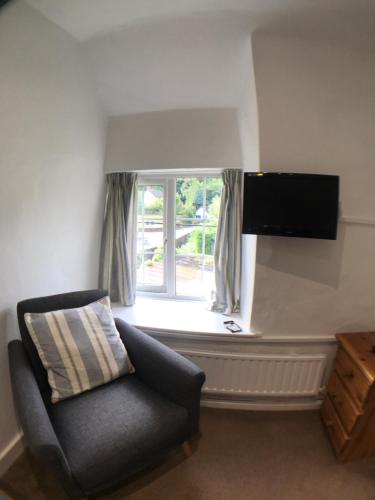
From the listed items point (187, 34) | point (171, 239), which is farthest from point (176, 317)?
point (187, 34)

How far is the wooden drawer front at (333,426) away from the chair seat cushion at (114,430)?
95 centimetres

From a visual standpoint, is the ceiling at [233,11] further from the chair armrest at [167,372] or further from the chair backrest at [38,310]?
the chair armrest at [167,372]

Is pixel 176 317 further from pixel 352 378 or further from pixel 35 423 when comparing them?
pixel 352 378

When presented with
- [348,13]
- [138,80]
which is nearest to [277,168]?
[348,13]

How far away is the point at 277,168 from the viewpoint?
4.58ft

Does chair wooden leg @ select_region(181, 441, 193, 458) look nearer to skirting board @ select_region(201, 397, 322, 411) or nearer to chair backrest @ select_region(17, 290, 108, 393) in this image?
skirting board @ select_region(201, 397, 322, 411)

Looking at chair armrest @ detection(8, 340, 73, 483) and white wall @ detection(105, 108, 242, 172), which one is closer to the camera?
chair armrest @ detection(8, 340, 73, 483)

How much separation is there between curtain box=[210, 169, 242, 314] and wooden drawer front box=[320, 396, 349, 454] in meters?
0.86

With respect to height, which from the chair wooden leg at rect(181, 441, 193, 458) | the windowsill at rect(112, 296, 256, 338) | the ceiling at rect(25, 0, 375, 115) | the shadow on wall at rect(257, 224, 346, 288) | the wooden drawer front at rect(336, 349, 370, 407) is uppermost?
the ceiling at rect(25, 0, 375, 115)

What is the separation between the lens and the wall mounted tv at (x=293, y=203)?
1.33 metres

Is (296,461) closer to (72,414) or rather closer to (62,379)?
(72,414)

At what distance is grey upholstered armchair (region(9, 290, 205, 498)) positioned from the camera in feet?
3.04

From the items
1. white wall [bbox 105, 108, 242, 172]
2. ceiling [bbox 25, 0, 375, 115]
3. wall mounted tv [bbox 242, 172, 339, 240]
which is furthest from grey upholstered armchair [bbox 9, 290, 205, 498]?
ceiling [bbox 25, 0, 375, 115]

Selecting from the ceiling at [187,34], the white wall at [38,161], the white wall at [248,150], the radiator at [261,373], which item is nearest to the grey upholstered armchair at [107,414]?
the white wall at [38,161]
